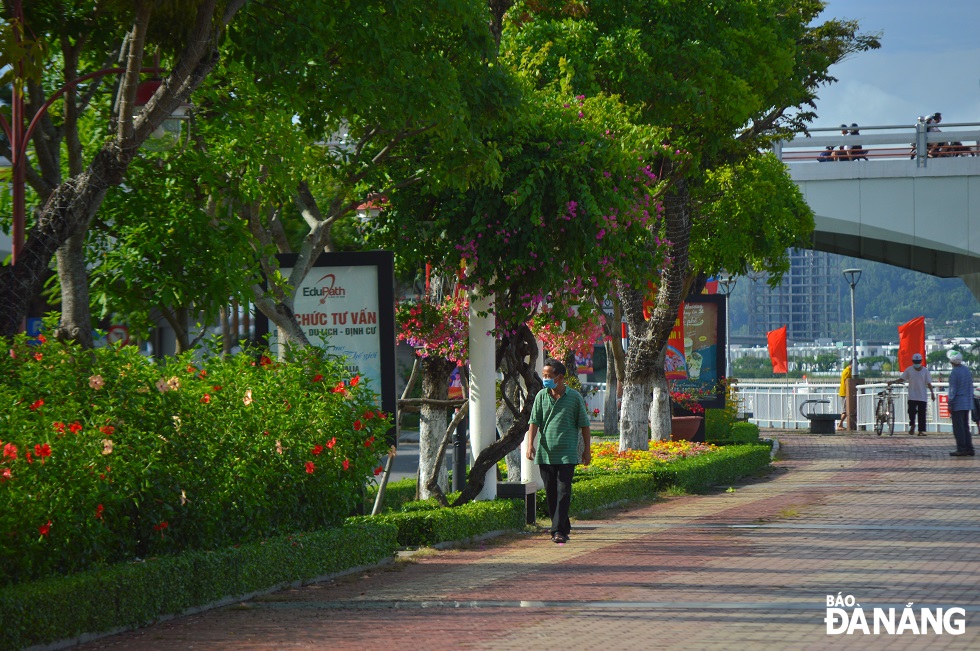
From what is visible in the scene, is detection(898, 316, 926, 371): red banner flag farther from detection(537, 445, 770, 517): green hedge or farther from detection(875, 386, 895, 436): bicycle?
detection(537, 445, 770, 517): green hedge

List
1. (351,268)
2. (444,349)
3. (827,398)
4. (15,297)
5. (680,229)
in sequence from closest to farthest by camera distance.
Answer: (15,297), (351,268), (444,349), (680,229), (827,398)

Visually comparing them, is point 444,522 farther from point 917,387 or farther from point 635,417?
point 917,387

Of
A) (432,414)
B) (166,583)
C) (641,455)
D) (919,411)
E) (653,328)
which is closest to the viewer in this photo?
(166,583)

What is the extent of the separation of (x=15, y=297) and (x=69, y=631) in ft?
7.28

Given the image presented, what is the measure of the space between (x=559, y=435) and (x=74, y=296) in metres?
4.86

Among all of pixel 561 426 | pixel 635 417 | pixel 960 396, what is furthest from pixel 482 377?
pixel 960 396

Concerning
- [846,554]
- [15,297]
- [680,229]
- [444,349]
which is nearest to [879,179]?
[680,229]

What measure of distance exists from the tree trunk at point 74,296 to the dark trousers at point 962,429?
18.8 meters

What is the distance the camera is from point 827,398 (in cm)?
4312

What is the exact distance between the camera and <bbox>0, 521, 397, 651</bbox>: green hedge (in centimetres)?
732

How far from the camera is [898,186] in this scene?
3538 centimetres

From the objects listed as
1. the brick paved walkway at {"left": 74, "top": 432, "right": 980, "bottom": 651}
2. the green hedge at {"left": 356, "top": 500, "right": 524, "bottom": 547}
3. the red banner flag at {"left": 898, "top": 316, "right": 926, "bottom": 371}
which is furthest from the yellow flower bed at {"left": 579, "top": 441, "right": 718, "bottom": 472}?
the red banner flag at {"left": 898, "top": 316, "right": 926, "bottom": 371}

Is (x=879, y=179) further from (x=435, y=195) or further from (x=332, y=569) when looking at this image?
(x=332, y=569)

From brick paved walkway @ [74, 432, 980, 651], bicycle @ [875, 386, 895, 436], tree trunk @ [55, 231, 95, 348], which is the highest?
tree trunk @ [55, 231, 95, 348]
